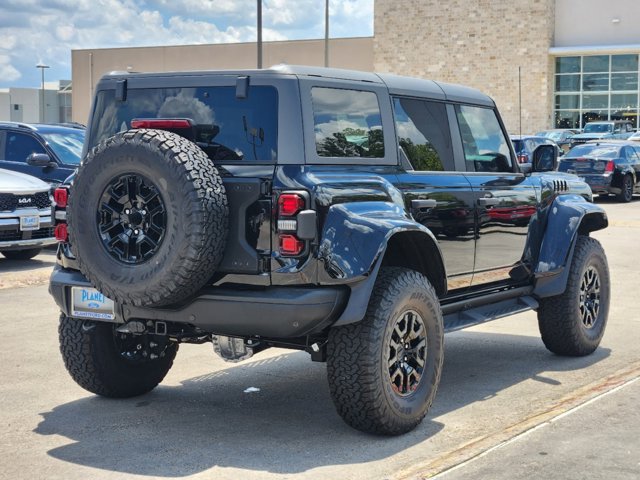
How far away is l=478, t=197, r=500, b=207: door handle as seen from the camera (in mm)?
6887

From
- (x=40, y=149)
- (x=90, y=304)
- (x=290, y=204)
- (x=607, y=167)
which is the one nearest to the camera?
(x=290, y=204)

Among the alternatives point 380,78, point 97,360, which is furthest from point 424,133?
point 97,360

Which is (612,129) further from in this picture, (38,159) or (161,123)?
(161,123)

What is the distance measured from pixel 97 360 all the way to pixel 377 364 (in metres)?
1.80

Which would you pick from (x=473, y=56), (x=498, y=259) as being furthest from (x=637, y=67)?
(x=498, y=259)

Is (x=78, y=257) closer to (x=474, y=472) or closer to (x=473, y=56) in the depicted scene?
(x=474, y=472)

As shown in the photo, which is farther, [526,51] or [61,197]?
[526,51]

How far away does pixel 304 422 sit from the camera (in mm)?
6020

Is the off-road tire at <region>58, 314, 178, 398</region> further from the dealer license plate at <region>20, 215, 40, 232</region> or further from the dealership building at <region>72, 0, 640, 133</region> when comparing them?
the dealership building at <region>72, 0, 640, 133</region>

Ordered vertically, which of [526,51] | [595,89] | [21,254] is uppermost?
[526,51]

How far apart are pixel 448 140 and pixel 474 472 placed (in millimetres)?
2608

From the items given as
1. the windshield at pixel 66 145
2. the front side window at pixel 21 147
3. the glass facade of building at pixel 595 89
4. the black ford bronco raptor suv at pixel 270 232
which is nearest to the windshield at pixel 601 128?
the glass facade of building at pixel 595 89

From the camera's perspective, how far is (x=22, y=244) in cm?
1301

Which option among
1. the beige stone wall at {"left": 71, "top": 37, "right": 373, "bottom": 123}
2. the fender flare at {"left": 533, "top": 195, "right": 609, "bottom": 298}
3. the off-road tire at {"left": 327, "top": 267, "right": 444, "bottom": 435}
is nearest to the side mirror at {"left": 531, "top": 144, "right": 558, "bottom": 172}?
the fender flare at {"left": 533, "top": 195, "right": 609, "bottom": 298}
